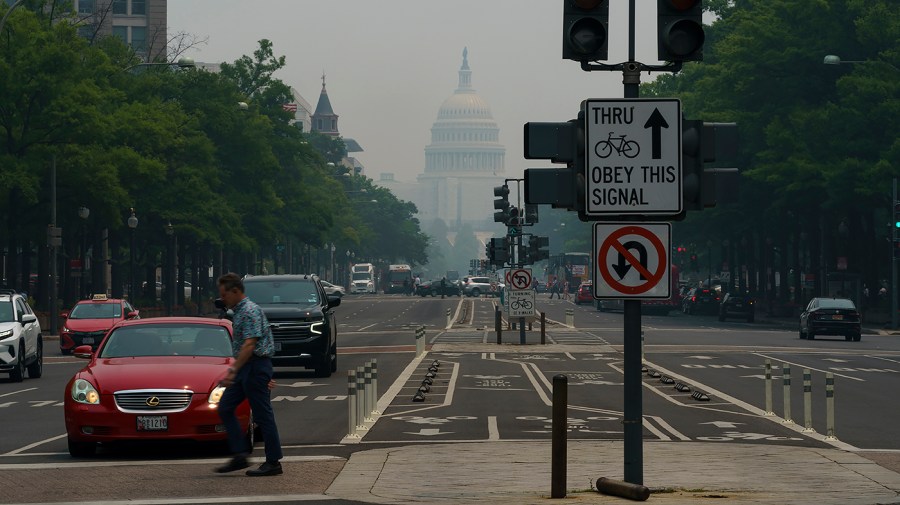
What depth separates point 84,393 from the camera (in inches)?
698

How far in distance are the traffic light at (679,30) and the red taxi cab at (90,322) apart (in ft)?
107

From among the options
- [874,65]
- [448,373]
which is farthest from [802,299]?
[448,373]

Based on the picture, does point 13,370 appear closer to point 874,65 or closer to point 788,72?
point 874,65

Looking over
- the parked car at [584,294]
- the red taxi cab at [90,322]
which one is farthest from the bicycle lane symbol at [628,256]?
the parked car at [584,294]

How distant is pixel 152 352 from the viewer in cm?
1917

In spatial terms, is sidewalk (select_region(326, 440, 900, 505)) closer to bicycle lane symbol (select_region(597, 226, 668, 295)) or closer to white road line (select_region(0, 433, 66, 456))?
bicycle lane symbol (select_region(597, 226, 668, 295))

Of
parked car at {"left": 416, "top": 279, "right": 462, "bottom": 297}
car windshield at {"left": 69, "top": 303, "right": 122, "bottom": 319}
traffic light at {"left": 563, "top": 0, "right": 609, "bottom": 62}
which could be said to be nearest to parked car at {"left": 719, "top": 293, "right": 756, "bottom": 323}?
car windshield at {"left": 69, "top": 303, "right": 122, "bottom": 319}

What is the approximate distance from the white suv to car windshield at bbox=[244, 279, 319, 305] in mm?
4349

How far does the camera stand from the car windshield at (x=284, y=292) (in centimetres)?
3419

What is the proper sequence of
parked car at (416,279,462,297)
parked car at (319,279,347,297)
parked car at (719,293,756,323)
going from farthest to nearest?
1. parked car at (416,279,462,297)
2. parked car at (719,293,756,323)
3. parked car at (319,279,347,297)

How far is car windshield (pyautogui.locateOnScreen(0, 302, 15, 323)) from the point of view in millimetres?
33250

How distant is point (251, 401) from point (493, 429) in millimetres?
6298

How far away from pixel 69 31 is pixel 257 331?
5162cm

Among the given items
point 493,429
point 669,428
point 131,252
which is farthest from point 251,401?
point 131,252
